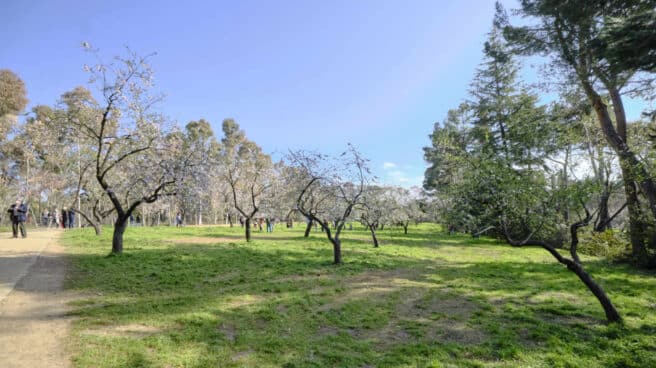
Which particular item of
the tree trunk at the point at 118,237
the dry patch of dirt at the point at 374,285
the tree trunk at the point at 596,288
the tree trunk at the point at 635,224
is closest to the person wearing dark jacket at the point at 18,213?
the tree trunk at the point at 118,237

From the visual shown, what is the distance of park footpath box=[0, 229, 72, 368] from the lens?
493 cm

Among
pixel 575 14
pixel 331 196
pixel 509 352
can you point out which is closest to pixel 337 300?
pixel 509 352

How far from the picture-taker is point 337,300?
897cm

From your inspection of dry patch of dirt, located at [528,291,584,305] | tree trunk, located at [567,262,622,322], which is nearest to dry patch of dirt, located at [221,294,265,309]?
tree trunk, located at [567,262,622,322]

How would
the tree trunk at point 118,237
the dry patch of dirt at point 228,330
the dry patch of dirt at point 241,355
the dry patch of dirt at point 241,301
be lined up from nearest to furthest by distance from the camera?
Result: the dry patch of dirt at point 241,355 → the dry patch of dirt at point 228,330 → the dry patch of dirt at point 241,301 → the tree trunk at point 118,237

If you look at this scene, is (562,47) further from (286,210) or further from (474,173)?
(286,210)

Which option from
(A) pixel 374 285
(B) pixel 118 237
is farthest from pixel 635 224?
(B) pixel 118 237

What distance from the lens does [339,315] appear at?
7.79m

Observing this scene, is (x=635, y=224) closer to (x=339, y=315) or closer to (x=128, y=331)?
(x=339, y=315)

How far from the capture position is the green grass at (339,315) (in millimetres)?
5656

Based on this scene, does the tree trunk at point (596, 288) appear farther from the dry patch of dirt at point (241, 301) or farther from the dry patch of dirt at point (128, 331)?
the dry patch of dirt at point (128, 331)

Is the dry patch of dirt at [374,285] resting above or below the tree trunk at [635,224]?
below

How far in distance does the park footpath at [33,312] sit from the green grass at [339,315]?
313mm

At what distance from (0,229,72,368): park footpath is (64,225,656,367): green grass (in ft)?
1.03
